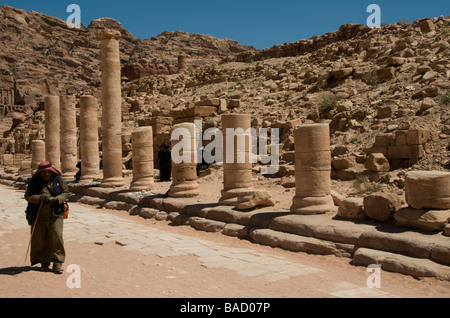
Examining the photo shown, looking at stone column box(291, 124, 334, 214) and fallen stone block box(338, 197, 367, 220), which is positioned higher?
stone column box(291, 124, 334, 214)

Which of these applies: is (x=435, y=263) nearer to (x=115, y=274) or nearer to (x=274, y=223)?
(x=274, y=223)

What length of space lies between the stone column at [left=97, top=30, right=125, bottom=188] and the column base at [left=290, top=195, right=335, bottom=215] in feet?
27.7

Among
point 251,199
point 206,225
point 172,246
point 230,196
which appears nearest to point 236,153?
point 230,196

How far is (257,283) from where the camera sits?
557cm

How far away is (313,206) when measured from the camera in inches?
332

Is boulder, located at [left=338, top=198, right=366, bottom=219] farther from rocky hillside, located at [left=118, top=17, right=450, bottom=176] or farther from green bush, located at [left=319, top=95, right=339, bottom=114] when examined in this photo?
green bush, located at [left=319, top=95, right=339, bottom=114]

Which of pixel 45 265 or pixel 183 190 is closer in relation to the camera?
pixel 45 265

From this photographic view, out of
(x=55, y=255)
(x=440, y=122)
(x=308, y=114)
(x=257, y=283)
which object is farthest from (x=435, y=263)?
(x=308, y=114)

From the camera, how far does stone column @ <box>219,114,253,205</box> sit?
413 inches

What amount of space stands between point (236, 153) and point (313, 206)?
2.78 meters

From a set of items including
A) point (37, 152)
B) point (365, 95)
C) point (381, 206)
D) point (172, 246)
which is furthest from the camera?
point (37, 152)

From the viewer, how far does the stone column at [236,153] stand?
413 inches

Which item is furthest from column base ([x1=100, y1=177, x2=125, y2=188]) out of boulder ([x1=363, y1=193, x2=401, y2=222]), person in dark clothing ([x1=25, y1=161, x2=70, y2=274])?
boulder ([x1=363, y1=193, x2=401, y2=222])

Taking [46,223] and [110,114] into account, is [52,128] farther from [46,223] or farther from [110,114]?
[46,223]
